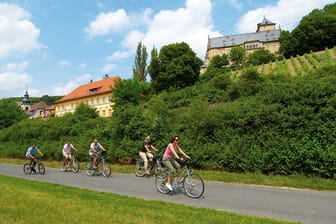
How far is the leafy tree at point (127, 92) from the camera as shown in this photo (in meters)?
45.2

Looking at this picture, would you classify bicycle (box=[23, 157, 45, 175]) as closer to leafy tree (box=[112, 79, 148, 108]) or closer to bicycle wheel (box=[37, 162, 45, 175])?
bicycle wheel (box=[37, 162, 45, 175])

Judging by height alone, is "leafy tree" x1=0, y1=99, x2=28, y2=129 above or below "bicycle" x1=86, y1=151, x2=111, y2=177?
above

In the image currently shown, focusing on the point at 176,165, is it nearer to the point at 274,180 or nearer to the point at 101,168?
the point at 274,180

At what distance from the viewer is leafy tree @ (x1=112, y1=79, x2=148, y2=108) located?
148 ft

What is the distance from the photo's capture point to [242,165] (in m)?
12.5

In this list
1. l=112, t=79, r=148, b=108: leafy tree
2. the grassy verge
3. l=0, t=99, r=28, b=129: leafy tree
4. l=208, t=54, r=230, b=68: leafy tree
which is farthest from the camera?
l=208, t=54, r=230, b=68: leafy tree

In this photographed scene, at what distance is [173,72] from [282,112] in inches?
1729

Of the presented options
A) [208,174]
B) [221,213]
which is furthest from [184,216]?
[208,174]

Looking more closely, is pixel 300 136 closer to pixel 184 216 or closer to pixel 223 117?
pixel 223 117

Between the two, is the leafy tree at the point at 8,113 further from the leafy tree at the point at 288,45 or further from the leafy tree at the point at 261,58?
the leafy tree at the point at 288,45

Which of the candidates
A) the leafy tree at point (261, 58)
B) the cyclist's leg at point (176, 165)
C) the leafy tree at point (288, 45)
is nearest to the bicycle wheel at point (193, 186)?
the cyclist's leg at point (176, 165)

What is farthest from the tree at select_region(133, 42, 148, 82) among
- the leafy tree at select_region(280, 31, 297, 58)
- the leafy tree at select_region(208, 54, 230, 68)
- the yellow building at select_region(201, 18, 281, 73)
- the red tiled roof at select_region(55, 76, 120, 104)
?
the yellow building at select_region(201, 18, 281, 73)

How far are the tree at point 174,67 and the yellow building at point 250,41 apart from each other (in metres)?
71.4

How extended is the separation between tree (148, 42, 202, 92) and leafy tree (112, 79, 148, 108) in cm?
965
